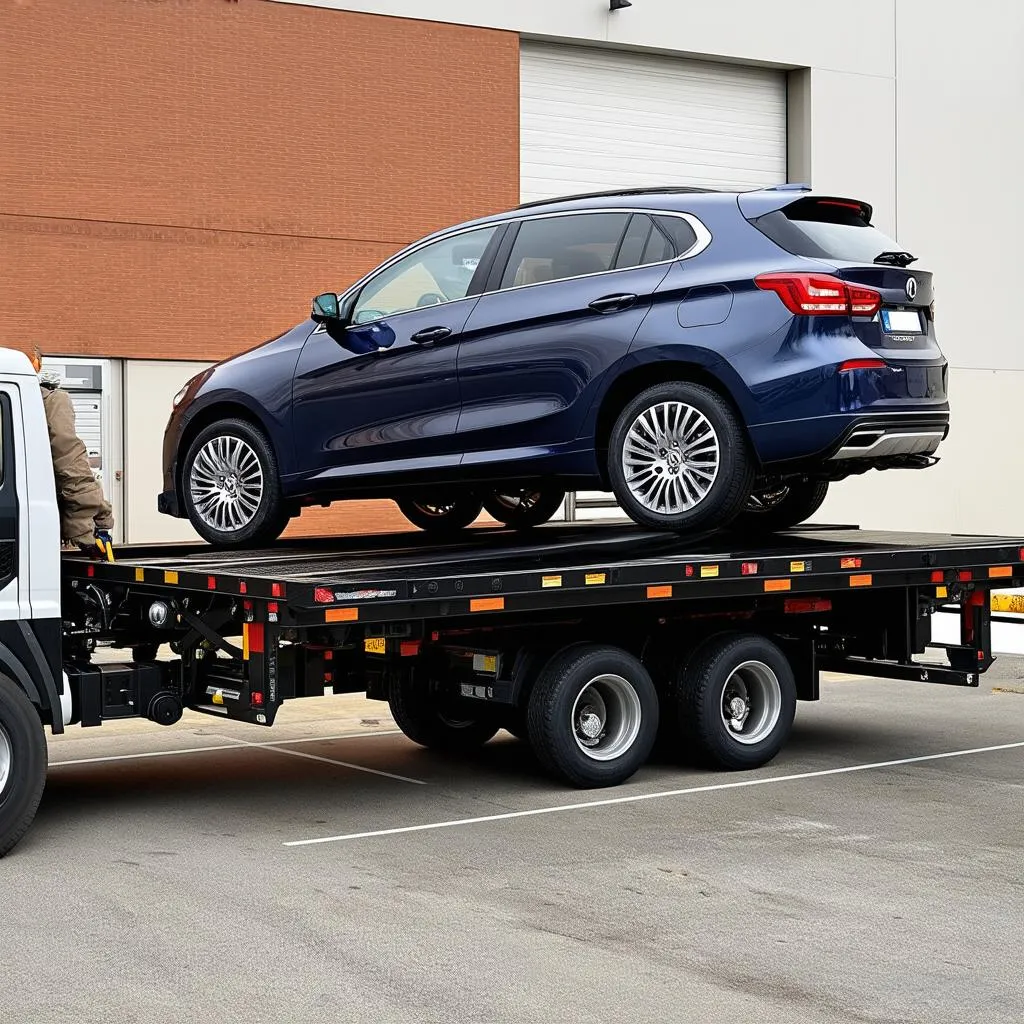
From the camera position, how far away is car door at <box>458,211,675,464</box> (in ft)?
28.6

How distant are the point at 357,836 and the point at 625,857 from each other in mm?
1321

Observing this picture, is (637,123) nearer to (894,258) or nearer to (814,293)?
(894,258)

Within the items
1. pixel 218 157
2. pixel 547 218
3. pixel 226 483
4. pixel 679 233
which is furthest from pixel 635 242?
pixel 218 157

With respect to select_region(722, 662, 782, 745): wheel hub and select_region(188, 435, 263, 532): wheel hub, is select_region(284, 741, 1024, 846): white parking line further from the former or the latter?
select_region(188, 435, 263, 532): wheel hub

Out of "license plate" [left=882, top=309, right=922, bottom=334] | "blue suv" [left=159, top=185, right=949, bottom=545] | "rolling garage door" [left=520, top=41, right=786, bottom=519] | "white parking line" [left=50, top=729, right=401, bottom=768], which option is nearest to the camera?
"blue suv" [left=159, top=185, right=949, bottom=545]

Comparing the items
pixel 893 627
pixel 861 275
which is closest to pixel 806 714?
pixel 893 627

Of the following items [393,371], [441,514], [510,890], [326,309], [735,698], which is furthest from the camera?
[441,514]

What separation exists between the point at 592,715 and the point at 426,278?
2641 mm

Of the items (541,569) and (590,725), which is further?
(590,725)

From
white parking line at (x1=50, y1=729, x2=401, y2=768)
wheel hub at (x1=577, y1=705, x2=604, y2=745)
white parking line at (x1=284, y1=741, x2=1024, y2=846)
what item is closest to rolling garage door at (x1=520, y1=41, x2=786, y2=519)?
white parking line at (x1=50, y1=729, x2=401, y2=768)

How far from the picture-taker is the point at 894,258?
882 cm

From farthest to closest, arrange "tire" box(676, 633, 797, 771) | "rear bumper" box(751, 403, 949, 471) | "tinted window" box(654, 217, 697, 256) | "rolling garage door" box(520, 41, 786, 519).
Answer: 1. "rolling garage door" box(520, 41, 786, 519)
2. "tire" box(676, 633, 797, 771)
3. "tinted window" box(654, 217, 697, 256)
4. "rear bumper" box(751, 403, 949, 471)

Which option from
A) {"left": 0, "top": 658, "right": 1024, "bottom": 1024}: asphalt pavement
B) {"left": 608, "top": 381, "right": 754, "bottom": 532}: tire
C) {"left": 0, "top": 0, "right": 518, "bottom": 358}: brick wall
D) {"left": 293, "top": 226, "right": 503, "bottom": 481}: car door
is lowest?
{"left": 0, "top": 658, "right": 1024, "bottom": 1024}: asphalt pavement

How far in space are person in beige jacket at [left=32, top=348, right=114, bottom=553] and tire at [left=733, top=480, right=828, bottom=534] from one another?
3.84 metres
